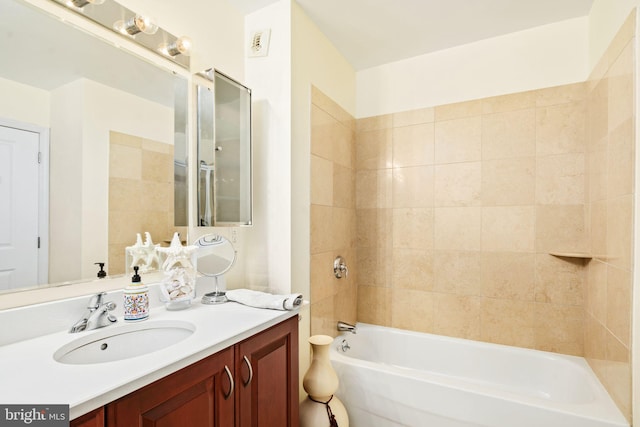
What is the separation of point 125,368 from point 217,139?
1137mm

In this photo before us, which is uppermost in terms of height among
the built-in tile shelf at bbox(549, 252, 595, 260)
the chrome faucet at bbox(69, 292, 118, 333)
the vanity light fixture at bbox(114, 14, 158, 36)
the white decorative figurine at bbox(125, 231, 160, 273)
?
the vanity light fixture at bbox(114, 14, 158, 36)

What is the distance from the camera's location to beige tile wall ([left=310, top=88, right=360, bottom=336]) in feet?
6.67

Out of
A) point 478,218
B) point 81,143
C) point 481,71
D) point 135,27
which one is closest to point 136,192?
point 81,143

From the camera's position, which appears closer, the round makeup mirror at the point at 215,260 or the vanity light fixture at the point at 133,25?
the vanity light fixture at the point at 133,25

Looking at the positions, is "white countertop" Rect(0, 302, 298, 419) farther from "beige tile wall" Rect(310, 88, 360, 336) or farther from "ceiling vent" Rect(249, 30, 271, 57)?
"ceiling vent" Rect(249, 30, 271, 57)

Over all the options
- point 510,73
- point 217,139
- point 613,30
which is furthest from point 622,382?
point 217,139

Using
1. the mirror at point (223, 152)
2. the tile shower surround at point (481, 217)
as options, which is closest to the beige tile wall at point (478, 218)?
the tile shower surround at point (481, 217)

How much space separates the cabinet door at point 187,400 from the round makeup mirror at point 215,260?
19.2 inches

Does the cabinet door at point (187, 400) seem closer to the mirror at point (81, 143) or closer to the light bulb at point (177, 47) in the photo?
the mirror at point (81, 143)

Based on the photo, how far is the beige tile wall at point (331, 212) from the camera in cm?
203

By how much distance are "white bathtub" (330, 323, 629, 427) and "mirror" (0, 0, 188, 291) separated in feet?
4.46

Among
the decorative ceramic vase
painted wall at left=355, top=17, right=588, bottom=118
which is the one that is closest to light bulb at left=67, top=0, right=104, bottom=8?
the decorative ceramic vase

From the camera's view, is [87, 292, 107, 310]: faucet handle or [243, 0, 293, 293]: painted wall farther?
[243, 0, 293, 293]: painted wall

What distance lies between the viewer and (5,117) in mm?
1001
